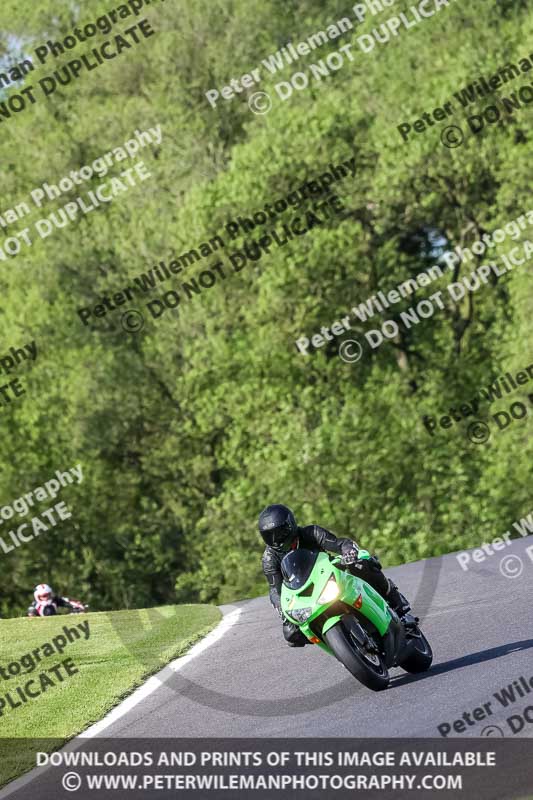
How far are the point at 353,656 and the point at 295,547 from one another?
104cm

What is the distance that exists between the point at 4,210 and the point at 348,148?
12190 millimetres

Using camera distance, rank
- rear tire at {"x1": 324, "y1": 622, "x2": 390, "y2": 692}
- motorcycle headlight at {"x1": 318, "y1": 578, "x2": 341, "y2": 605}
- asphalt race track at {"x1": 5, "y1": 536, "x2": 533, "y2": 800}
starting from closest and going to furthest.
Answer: asphalt race track at {"x1": 5, "y1": 536, "x2": 533, "y2": 800} < rear tire at {"x1": 324, "y1": 622, "x2": 390, "y2": 692} < motorcycle headlight at {"x1": 318, "y1": 578, "x2": 341, "y2": 605}

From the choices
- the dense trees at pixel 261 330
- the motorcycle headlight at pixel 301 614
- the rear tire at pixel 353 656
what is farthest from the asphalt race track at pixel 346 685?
the dense trees at pixel 261 330

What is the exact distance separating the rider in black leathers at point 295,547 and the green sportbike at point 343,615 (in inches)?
2.9

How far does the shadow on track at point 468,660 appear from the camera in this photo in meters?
8.98

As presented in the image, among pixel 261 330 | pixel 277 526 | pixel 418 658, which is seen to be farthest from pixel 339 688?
pixel 261 330

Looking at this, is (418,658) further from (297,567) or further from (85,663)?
(85,663)

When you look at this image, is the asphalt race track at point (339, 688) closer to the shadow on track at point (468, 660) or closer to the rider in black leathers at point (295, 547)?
the shadow on track at point (468, 660)

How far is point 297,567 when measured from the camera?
8.62m

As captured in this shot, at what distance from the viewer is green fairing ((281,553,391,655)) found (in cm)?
840

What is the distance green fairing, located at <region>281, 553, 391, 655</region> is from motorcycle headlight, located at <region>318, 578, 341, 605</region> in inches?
0.6

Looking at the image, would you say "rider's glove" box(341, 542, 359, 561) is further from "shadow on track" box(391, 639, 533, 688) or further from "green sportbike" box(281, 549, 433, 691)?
"shadow on track" box(391, 639, 533, 688)

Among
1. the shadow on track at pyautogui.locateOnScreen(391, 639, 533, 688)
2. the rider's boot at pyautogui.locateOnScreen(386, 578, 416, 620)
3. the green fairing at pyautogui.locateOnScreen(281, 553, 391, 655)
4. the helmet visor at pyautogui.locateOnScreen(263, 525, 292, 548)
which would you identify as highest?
the helmet visor at pyautogui.locateOnScreen(263, 525, 292, 548)

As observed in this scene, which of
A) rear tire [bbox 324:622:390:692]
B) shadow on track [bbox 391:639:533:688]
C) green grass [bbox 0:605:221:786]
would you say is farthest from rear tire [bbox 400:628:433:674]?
green grass [bbox 0:605:221:786]
